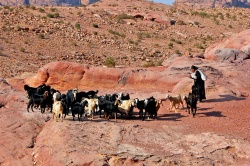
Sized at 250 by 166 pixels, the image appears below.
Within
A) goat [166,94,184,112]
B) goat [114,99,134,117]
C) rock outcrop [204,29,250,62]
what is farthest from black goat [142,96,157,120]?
rock outcrop [204,29,250,62]

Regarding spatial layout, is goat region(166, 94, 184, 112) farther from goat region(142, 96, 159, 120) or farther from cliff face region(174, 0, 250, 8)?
cliff face region(174, 0, 250, 8)

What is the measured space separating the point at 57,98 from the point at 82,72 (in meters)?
8.29

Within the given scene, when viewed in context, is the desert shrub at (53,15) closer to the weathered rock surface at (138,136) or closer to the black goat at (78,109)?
the weathered rock surface at (138,136)

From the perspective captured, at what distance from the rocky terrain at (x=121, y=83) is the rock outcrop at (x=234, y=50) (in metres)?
0.07

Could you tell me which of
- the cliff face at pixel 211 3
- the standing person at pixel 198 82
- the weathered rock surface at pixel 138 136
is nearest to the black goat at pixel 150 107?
the weathered rock surface at pixel 138 136

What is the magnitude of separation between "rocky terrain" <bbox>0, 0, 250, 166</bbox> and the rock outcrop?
68mm

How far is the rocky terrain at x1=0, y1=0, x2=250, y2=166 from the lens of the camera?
9656 millimetres

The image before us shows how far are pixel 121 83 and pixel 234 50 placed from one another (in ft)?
26.1

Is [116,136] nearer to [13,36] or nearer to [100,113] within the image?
[100,113]

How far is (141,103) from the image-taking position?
42.0ft

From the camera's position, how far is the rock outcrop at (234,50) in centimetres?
2357

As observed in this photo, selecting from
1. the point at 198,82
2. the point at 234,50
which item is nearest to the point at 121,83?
the point at 198,82

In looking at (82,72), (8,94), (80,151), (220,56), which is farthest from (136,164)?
(220,56)

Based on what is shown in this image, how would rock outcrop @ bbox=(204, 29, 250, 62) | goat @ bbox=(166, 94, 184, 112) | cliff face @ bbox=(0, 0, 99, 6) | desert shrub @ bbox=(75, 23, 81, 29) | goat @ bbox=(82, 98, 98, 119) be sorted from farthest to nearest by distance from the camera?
cliff face @ bbox=(0, 0, 99, 6), desert shrub @ bbox=(75, 23, 81, 29), rock outcrop @ bbox=(204, 29, 250, 62), goat @ bbox=(166, 94, 184, 112), goat @ bbox=(82, 98, 98, 119)
